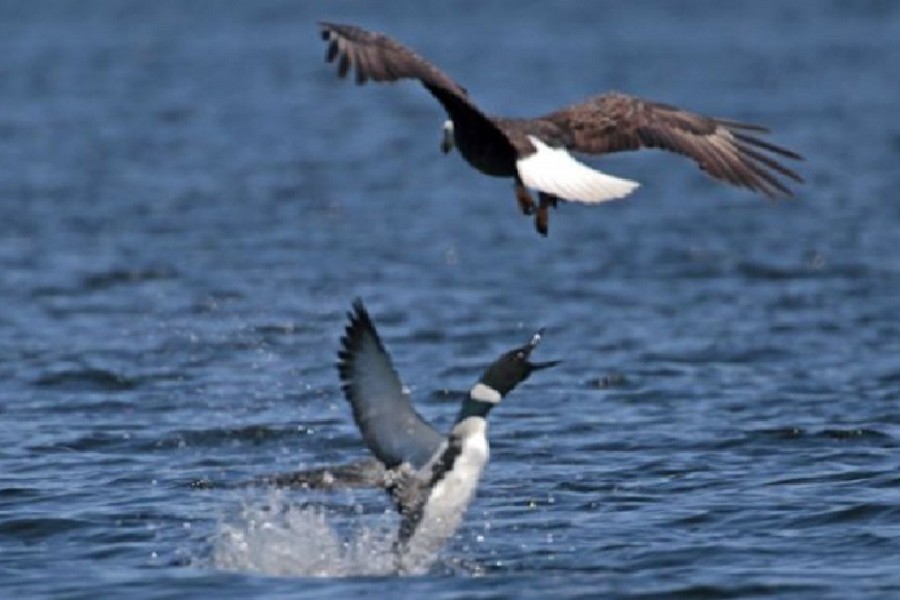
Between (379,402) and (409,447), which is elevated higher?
(379,402)

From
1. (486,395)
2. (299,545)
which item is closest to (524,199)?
(486,395)

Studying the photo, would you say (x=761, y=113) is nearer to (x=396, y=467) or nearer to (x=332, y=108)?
(x=332, y=108)

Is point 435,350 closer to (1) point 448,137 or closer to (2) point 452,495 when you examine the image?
(1) point 448,137

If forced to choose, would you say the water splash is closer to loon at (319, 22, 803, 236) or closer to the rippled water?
the rippled water

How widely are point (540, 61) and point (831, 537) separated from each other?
104 ft

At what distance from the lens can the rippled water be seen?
29.1ft

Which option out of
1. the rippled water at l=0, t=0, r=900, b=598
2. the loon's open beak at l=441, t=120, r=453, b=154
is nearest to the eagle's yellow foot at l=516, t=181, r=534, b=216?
the loon's open beak at l=441, t=120, r=453, b=154

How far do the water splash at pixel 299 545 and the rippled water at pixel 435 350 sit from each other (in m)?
0.02

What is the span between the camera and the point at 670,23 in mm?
49562

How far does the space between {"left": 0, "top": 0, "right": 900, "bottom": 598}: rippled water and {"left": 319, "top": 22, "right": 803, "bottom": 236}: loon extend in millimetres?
1470

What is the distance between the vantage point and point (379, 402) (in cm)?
834

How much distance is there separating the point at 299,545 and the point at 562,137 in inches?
83.4

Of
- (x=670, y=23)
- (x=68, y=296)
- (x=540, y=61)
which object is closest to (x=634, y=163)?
(x=68, y=296)

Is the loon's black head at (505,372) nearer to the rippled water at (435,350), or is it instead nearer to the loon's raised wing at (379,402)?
the loon's raised wing at (379,402)
